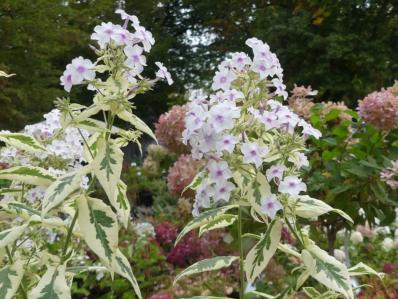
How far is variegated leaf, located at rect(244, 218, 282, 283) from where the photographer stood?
5.32 ft

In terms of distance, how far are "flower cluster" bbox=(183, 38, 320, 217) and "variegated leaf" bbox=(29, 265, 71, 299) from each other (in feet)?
1.30

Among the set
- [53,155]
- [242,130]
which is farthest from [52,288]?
[53,155]

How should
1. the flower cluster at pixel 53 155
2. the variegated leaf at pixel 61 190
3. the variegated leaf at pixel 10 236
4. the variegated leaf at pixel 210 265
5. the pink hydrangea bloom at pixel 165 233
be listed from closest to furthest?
the variegated leaf at pixel 61 190 < the variegated leaf at pixel 10 236 < the variegated leaf at pixel 210 265 < the flower cluster at pixel 53 155 < the pink hydrangea bloom at pixel 165 233

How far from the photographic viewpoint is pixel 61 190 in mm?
1480

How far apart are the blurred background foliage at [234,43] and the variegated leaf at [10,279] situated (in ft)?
27.4

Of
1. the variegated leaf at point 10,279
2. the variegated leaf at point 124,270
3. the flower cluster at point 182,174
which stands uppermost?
the variegated leaf at point 124,270

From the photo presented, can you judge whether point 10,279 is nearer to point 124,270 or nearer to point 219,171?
point 124,270

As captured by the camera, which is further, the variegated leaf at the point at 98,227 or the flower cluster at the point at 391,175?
the flower cluster at the point at 391,175

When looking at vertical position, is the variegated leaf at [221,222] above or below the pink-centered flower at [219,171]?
below

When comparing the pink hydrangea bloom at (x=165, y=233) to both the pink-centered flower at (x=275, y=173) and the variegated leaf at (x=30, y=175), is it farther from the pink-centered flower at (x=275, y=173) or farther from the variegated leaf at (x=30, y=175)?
the pink-centered flower at (x=275, y=173)

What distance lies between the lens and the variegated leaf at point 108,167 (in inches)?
57.9

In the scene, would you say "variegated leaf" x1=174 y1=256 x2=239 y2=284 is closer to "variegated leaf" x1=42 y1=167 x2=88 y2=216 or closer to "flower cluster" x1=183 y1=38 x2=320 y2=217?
"flower cluster" x1=183 y1=38 x2=320 y2=217

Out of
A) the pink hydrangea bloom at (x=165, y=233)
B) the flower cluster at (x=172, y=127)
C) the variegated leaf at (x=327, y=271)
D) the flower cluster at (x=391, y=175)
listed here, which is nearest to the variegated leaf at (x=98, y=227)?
the variegated leaf at (x=327, y=271)

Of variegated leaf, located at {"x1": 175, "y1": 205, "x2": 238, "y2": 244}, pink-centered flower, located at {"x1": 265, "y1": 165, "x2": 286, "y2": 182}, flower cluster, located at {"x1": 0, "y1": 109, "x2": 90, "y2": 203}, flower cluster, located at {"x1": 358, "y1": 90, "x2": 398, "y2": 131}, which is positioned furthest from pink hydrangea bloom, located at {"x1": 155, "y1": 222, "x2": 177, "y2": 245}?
pink-centered flower, located at {"x1": 265, "y1": 165, "x2": 286, "y2": 182}
